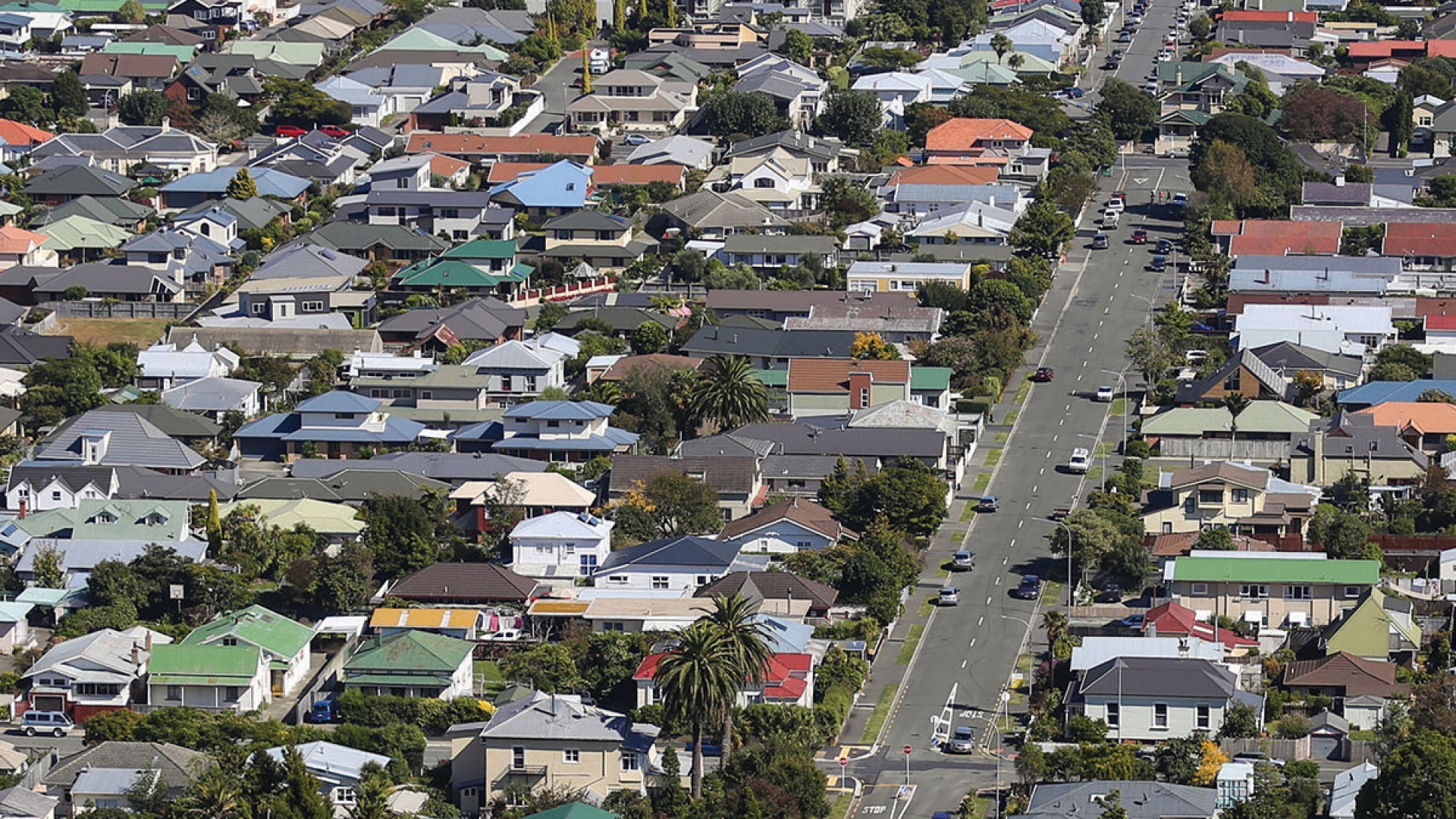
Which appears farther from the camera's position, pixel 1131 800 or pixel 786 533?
pixel 786 533

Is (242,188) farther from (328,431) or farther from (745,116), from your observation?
(328,431)

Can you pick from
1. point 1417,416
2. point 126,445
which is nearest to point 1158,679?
point 1417,416

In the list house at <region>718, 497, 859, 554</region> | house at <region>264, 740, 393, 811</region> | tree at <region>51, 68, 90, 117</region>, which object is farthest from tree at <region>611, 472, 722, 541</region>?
tree at <region>51, 68, 90, 117</region>

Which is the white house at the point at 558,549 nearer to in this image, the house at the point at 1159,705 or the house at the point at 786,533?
the house at the point at 786,533

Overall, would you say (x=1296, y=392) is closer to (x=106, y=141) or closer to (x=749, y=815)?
(x=749, y=815)

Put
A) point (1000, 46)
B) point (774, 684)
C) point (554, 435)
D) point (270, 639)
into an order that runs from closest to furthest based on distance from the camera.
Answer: point (774, 684) < point (270, 639) < point (554, 435) < point (1000, 46)

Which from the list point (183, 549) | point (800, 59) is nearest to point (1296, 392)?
point (183, 549)

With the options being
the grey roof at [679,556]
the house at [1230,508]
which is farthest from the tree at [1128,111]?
the grey roof at [679,556]
